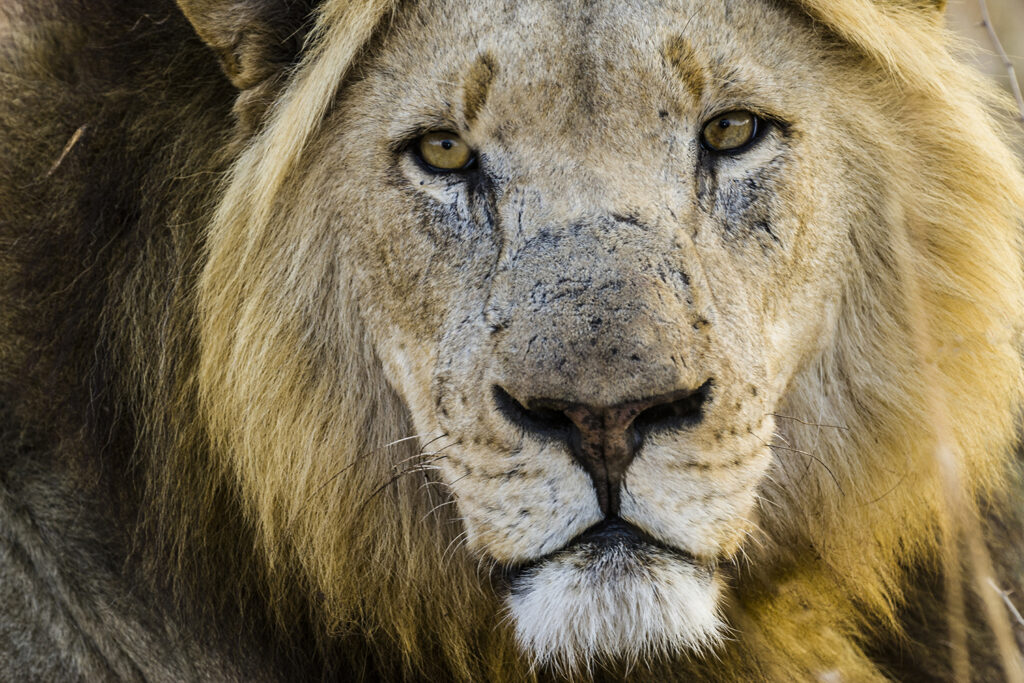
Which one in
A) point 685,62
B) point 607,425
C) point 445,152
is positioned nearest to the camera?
point 607,425

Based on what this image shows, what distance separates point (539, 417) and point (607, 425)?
0.54 feet

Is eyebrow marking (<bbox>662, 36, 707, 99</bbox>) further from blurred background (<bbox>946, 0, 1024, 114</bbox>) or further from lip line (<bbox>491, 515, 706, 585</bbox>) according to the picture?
blurred background (<bbox>946, 0, 1024, 114</bbox>)

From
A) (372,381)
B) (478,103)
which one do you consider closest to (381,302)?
(372,381)

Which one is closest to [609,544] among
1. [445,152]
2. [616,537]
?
[616,537]

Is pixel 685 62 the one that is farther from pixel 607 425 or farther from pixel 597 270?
pixel 607 425

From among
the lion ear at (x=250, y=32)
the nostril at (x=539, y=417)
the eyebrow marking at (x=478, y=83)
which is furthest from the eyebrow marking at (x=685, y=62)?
the lion ear at (x=250, y=32)

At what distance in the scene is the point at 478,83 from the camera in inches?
101

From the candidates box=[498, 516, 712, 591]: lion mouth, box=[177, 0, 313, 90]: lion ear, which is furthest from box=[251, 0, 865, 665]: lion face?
box=[177, 0, 313, 90]: lion ear

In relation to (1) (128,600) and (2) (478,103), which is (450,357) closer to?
(2) (478,103)

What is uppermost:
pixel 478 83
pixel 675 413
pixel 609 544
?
pixel 478 83

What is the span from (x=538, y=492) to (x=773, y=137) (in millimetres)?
1061

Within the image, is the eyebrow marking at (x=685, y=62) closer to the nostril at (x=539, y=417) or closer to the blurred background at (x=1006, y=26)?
the nostril at (x=539, y=417)

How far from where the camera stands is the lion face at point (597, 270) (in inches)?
86.2

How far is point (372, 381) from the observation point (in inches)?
110
